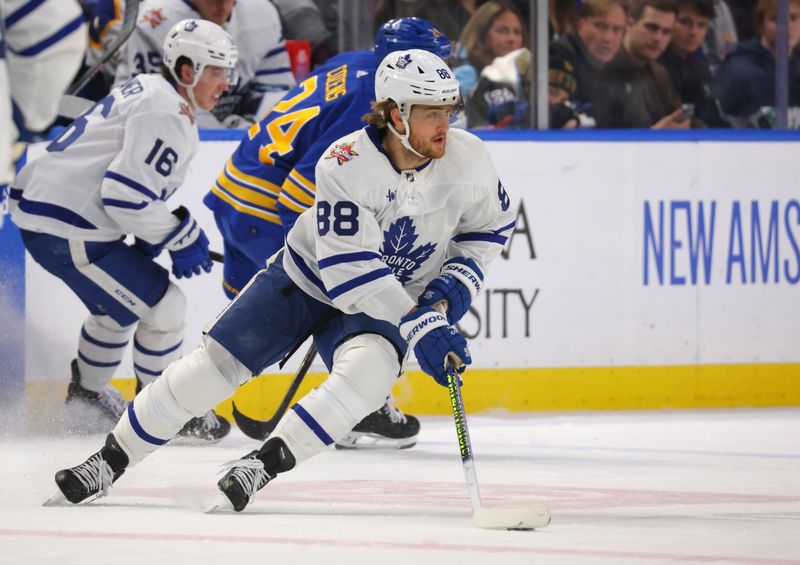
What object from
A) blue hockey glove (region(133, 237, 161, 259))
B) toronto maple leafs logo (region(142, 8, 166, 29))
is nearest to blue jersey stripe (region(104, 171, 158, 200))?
blue hockey glove (region(133, 237, 161, 259))

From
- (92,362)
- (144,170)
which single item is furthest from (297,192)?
(92,362)

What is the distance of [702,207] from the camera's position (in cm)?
583

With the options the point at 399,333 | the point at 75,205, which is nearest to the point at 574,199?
the point at 75,205

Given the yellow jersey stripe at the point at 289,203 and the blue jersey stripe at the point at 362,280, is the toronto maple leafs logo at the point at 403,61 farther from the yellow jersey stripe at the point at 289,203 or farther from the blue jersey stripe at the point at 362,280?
the yellow jersey stripe at the point at 289,203

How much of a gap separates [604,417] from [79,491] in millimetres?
2551

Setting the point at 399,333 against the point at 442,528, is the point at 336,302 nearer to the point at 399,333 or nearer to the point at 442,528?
the point at 399,333

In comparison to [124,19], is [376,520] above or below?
below

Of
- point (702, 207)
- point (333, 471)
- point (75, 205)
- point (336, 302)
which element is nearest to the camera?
point (336, 302)

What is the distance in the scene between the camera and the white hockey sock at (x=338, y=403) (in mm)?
3305

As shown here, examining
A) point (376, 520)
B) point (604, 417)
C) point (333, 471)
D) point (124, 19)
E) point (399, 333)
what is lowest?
point (604, 417)

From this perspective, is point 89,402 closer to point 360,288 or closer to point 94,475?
point 94,475

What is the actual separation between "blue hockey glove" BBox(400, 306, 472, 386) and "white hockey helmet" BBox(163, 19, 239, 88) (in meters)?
1.80

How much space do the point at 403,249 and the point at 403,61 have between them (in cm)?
40

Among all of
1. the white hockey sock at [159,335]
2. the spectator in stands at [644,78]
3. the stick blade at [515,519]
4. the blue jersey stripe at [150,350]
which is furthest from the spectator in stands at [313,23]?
the stick blade at [515,519]
